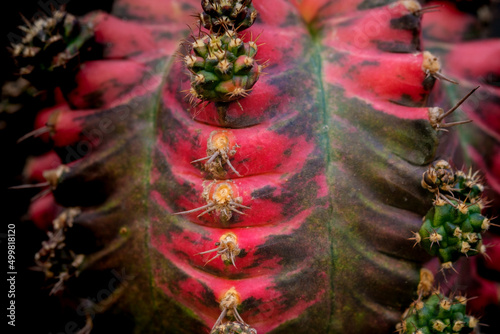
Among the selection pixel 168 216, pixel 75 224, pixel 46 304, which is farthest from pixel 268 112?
pixel 46 304

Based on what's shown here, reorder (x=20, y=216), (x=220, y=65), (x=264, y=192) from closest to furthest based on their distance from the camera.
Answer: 1. (x=220, y=65)
2. (x=264, y=192)
3. (x=20, y=216)

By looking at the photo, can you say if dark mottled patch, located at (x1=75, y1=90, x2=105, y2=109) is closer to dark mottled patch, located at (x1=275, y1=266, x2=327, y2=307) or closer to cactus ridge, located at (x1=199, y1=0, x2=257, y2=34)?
cactus ridge, located at (x1=199, y1=0, x2=257, y2=34)

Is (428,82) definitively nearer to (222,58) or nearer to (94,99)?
(222,58)

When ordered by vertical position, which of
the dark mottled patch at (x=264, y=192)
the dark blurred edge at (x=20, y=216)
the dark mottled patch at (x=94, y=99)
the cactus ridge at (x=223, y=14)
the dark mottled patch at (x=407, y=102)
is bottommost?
the dark blurred edge at (x=20, y=216)

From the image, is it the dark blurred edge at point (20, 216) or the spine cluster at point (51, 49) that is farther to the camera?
the dark blurred edge at point (20, 216)

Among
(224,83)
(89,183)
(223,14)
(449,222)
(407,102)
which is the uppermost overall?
(223,14)

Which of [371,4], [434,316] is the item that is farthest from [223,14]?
[434,316]

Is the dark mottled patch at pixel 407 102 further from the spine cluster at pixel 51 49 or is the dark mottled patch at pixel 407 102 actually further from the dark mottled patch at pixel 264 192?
the spine cluster at pixel 51 49

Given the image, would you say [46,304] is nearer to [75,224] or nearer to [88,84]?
[75,224]

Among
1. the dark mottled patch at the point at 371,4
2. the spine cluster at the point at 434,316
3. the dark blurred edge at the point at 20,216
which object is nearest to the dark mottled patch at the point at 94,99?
the dark blurred edge at the point at 20,216
